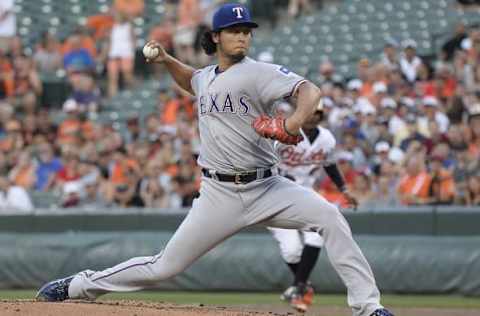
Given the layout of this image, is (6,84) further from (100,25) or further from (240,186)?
(240,186)

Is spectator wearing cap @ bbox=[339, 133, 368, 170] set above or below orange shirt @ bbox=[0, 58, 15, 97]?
below

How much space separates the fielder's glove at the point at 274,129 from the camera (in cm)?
626

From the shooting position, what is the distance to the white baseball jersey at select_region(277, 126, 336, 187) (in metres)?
9.95

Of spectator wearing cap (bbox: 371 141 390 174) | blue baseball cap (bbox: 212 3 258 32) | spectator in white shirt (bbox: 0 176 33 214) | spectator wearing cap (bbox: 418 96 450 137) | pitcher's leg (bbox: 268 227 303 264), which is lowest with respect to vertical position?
spectator in white shirt (bbox: 0 176 33 214)

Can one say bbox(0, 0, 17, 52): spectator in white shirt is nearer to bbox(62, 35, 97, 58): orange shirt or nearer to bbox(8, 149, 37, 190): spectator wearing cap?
bbox(62, 35, 97, 58): orange shirt

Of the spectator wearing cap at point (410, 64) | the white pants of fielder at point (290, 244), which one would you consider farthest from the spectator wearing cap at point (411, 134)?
the white pants of fielder at point (290, 244)

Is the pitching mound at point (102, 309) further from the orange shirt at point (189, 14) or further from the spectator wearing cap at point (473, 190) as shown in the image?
the orange shirt at point (189, 14)

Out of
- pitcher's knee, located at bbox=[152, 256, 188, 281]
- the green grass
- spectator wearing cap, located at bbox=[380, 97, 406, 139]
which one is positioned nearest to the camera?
pitcher's knee, located at bbox=[152, 256, 188, 281]

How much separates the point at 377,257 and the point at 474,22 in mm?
6272

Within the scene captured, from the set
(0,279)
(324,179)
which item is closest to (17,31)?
(0,279)

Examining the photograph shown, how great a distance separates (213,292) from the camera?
12469 millimetres

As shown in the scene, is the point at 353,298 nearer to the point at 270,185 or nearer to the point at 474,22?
the point at 270,185

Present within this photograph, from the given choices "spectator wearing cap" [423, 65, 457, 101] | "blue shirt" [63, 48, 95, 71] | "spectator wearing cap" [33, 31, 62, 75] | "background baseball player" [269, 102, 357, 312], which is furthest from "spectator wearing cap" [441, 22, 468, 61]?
"spectator wearing cap" [33, 31, 62, 75]

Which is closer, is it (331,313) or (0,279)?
(331,313)
